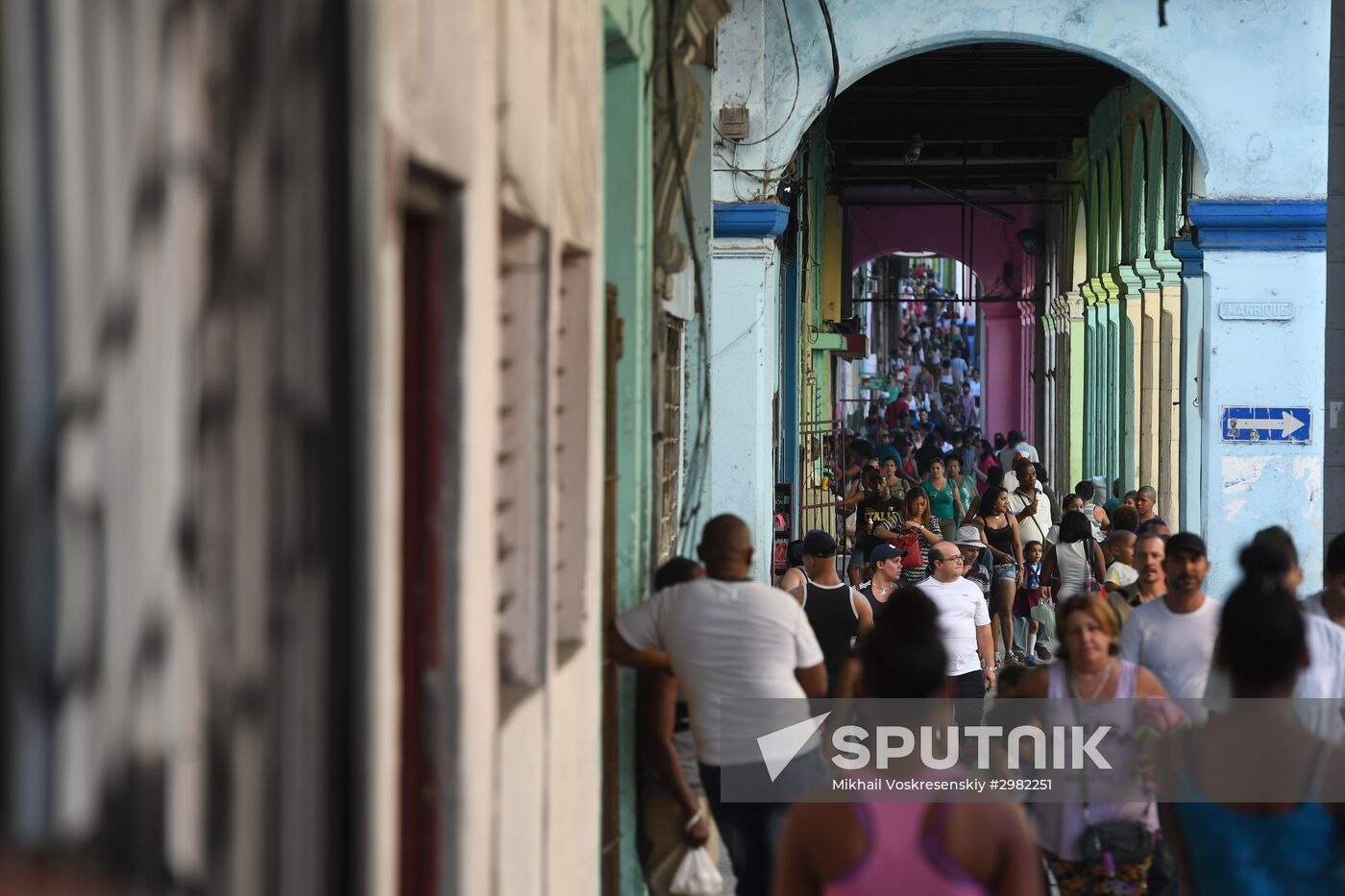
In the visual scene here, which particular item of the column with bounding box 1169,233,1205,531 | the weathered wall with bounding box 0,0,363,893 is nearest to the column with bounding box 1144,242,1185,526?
the column with bounding box 1169,233,1205,531

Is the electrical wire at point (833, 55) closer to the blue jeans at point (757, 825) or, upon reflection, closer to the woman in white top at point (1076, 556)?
the woman in white top at point (1076, 556)

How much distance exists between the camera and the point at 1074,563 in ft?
37.4

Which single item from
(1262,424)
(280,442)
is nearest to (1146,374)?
(1262,424)

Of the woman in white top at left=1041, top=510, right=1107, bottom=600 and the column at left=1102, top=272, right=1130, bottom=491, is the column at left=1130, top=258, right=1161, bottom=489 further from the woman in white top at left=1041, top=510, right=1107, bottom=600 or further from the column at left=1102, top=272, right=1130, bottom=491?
the woman in white top at left=1041, top=510, right=1107, bottom=600

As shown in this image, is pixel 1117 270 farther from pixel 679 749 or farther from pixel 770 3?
pixel 679 749

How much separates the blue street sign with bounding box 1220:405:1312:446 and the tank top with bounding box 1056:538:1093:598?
1707mm

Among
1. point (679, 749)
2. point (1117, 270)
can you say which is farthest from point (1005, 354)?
point (679, 749)

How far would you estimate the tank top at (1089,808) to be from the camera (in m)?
5.61

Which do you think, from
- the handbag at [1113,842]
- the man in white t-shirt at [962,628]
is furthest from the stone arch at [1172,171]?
the handbag at [1113,842]

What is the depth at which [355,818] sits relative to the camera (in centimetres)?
281

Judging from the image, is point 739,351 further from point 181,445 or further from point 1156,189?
point 181,445

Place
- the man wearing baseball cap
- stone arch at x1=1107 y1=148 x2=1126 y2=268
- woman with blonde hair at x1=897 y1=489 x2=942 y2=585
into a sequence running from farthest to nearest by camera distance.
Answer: stone arch at x1=1107 y1=148 x2=1126 y2=268 < woman with blonde hair at x1=897 y1=489 x2=942 y2=585 < the man wearing baseball cap

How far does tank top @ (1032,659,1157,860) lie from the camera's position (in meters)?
5.61

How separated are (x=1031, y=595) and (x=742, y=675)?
22.4 ft
